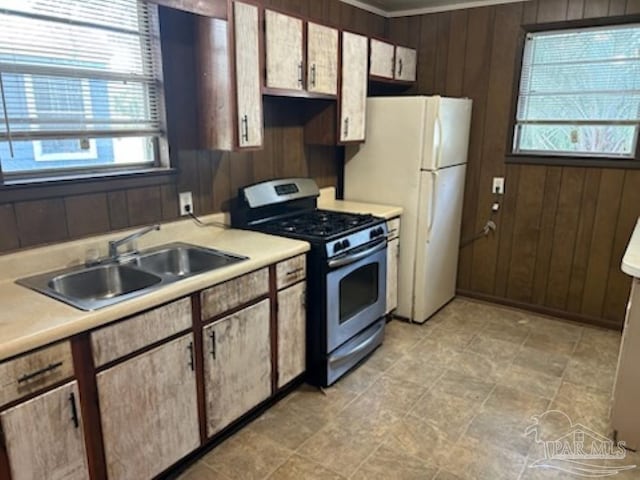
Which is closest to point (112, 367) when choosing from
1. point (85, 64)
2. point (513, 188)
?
point (85, 64)

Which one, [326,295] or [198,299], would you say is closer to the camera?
[198,299]

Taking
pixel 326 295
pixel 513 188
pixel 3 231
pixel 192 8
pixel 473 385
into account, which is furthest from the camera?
pixel 513 188

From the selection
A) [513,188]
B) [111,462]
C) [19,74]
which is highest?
[19,74]

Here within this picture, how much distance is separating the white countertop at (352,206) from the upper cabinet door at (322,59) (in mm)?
815

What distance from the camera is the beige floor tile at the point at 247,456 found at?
2.05 m

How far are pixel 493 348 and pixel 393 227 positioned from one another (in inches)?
41.8

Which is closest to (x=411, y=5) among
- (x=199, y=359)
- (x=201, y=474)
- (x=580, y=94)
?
(x=580, y=94)

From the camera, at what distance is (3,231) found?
1855 mm

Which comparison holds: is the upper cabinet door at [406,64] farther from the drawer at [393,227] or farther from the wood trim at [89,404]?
the wood trim at [89,404]

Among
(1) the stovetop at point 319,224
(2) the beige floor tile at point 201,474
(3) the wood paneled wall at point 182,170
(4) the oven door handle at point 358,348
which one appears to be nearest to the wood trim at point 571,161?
(1) the stovetop at point 319,224

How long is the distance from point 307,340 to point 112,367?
3.88 ft

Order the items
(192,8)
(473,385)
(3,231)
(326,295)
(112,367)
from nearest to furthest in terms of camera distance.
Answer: (112,367), (3,231), (192,8), (326,295), (473,385)

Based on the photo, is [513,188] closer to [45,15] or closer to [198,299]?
[198,299]

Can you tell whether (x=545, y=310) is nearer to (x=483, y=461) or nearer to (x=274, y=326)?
(x=483, y=461)
